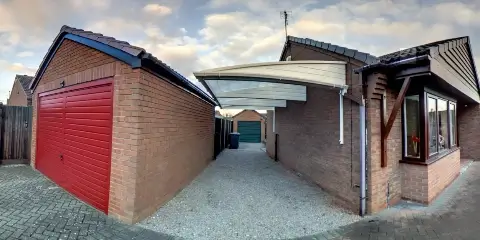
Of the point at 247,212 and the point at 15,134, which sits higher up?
the point at 15,134

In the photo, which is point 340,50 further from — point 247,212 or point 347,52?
point 247,212

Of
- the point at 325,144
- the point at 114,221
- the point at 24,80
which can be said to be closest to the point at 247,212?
the point at 114,221

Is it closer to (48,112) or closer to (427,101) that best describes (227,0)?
(427,101)

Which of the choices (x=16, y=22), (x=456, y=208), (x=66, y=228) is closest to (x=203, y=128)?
(x=66, y=228)

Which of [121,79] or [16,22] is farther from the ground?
[16,22]

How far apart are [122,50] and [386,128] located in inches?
214

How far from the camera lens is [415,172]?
5.14m

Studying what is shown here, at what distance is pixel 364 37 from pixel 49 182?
10.3m

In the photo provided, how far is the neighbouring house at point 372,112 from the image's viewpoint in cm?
430

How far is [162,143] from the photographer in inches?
185

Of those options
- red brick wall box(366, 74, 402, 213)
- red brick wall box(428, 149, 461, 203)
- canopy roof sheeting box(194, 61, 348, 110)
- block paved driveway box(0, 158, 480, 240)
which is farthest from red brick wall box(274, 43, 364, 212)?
red brick wall box(428, 149, 461, 203)

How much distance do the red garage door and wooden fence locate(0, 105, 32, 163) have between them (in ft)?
9.23

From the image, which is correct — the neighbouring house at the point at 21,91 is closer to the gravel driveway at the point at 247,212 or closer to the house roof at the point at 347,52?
the gravel driveway at the point at 247,212

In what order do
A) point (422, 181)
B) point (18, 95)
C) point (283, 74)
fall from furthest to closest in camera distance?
point (18, 95) < point (422, 181) < point (283, 74)
